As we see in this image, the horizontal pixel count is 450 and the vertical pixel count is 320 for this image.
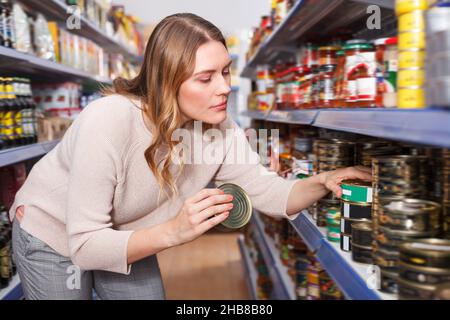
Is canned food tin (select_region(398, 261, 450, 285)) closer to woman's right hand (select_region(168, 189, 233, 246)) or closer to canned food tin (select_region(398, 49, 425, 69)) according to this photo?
canned food tin (select_region(398, 49, 425, 69))

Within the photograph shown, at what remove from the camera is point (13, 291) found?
1.81 metres

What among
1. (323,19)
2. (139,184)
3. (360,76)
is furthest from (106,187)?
(323,19)

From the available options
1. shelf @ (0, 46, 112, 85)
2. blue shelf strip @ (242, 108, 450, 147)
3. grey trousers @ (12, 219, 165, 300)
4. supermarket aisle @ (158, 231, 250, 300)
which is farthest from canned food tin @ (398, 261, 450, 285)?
supermarket aisle @ (158, 231, 250, 300)

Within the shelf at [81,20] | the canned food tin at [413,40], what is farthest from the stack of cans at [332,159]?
the shelf at [81,20]

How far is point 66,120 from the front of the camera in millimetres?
3002

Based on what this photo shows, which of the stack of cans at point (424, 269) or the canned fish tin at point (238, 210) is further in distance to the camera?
the canned fish tin at point (238, 210)

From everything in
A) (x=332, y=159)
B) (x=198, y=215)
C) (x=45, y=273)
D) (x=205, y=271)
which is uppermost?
(x=332, y=159)

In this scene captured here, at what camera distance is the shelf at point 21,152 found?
180cm

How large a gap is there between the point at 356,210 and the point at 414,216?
278 mm

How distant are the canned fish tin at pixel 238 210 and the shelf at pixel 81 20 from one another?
1.73 m

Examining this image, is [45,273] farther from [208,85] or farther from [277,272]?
[277,272]

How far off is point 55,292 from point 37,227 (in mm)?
228

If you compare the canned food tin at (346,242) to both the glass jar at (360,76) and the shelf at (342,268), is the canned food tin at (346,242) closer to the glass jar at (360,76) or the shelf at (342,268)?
the shelf at (342,268)
